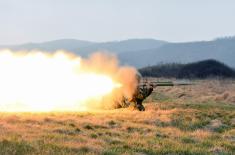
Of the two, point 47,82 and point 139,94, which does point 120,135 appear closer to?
point 139,94

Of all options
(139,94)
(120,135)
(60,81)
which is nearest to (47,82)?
(60,81)

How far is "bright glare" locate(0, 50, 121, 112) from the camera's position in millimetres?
44188

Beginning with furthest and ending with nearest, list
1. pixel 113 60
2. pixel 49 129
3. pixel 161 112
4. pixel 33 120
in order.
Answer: pixel 113 60, pixel 161 112, pixel 33 120, pixel 49 129

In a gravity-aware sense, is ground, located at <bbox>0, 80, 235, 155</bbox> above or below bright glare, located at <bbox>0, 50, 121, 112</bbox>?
below

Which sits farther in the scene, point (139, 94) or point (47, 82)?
point (47, 82)

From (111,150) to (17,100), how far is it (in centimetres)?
2741

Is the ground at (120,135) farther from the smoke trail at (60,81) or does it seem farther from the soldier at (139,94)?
the smoke trail at (60,81)

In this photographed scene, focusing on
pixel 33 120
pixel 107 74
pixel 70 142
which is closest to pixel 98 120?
pixel 33 120

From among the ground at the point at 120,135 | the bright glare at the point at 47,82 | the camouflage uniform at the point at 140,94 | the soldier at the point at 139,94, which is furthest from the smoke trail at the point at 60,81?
the ground at the point at 120,135

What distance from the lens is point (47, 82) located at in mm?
45625

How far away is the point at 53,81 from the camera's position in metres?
45.8

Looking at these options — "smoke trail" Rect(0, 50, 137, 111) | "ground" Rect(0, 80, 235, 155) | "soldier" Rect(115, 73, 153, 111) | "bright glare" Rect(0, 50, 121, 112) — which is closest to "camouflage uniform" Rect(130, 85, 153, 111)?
"soldier" Rect(115, 73, 153, 111)

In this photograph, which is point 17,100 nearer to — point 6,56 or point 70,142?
point 6,56

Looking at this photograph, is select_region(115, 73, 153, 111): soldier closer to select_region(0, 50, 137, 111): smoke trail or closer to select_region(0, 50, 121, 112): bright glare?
select_region(0, 50, 137, 111): smoke trail
